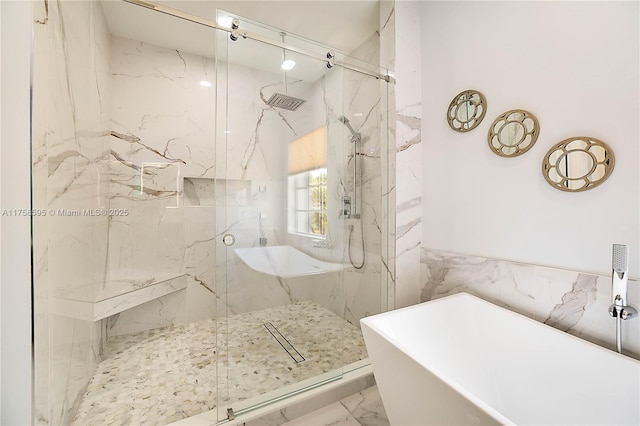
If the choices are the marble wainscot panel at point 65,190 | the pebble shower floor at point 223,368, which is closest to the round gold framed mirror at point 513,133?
the pebble shower floor at point 223,368

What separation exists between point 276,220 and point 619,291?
1605 mm

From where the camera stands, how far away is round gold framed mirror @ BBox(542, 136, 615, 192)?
115 centimetres

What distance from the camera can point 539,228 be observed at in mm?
1365

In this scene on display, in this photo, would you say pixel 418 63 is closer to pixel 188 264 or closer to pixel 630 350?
pixel 630 350

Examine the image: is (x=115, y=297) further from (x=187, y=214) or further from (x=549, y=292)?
(x=549, y=292)

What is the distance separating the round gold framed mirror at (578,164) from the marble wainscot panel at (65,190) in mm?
2259

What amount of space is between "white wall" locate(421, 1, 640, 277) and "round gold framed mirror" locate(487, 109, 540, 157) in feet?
0.12

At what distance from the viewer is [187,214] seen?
2574 mm

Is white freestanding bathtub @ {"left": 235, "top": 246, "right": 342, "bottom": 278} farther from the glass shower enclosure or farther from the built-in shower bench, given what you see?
the built-in shower bench

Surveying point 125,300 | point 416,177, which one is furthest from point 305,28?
point 125,300

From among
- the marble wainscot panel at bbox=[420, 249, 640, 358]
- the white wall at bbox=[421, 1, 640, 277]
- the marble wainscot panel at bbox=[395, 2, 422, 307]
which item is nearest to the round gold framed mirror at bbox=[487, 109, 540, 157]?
the white wall at bbox=[421, 1, 640, 277]

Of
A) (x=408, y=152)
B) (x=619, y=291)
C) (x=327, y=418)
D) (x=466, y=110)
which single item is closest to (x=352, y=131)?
(x=408, y=152)

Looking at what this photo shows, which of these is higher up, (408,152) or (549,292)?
(408,152)

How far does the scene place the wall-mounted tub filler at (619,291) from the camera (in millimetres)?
990
